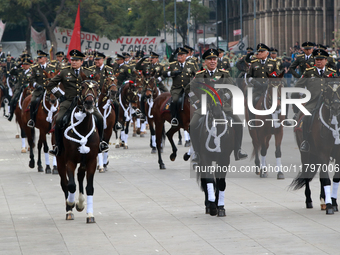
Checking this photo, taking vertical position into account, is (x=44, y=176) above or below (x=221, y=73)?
below

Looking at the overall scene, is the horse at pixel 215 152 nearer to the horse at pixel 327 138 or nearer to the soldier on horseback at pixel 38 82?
the horse at pixel 327 138

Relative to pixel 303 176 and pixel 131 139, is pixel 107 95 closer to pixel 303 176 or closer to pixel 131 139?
pixel 303 176

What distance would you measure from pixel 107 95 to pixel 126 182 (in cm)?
236

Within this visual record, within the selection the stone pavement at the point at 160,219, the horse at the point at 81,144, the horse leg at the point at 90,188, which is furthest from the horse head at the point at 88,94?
the stone pavement at the point at 160,219

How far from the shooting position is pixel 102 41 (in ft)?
203

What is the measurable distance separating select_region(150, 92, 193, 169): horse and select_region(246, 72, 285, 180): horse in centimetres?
168

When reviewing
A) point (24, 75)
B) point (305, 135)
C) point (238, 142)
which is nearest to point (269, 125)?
point (305, 135)

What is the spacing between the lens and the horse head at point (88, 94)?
9.96m

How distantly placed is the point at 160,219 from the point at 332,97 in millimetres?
3269

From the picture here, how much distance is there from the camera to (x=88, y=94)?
999cm

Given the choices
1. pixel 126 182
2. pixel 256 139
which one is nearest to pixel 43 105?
pixel 126 182

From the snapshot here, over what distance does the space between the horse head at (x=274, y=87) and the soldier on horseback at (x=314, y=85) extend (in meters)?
2.31

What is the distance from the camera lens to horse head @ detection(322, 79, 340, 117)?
1071 cm

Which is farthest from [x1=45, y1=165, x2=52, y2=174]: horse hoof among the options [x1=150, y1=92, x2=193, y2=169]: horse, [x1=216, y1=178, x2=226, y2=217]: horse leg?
[x1=216, y1=178, x2=226, y2=217]: horse leg
